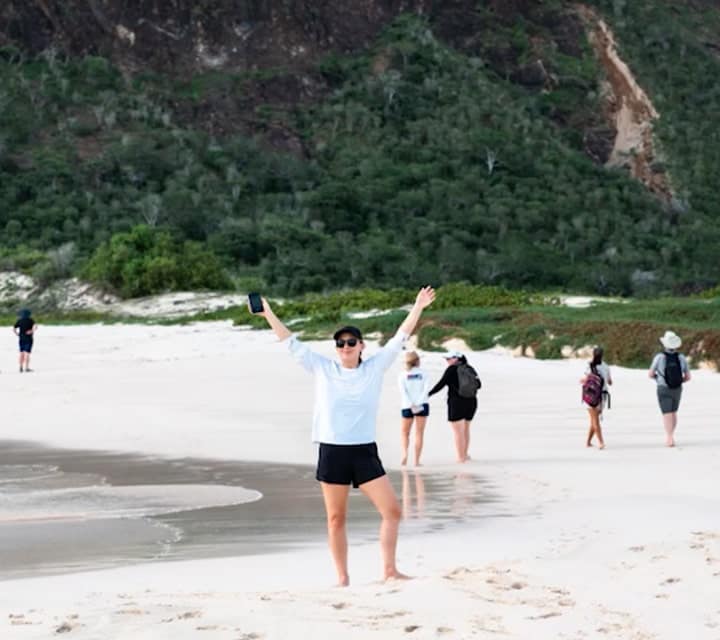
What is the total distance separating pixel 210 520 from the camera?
12.5m

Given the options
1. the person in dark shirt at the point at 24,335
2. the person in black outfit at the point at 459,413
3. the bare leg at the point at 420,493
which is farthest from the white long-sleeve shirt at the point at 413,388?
the person in dark shirt at the point at 24,335

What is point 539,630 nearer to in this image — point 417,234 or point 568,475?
point 568,475

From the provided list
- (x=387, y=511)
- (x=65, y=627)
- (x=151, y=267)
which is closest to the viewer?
(x=65, y=627)

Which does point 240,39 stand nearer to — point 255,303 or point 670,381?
point 670,381

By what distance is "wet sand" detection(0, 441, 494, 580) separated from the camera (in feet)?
35.8

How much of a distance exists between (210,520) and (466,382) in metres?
4.98

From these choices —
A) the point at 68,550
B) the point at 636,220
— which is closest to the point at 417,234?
the point at 636,220

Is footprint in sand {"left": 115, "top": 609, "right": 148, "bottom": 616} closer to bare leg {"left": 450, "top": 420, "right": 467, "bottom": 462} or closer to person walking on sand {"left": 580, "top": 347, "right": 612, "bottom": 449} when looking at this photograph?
bare leg {"left": 450, "top": 420, "right": 467, "bottom": 462}

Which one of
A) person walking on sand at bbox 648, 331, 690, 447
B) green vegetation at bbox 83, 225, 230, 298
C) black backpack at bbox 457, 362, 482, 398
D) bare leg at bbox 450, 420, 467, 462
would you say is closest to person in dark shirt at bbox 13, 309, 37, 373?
black backpack at bbox 457, 362, 482, 398

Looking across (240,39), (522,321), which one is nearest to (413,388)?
(522,321)

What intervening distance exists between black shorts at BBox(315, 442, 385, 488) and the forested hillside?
52269mm

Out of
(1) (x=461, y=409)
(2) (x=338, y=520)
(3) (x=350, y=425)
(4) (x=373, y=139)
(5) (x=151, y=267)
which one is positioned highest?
(4) (x=373, y=139)

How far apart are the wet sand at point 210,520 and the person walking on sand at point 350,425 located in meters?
1.99

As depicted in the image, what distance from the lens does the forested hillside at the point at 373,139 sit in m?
72.3
